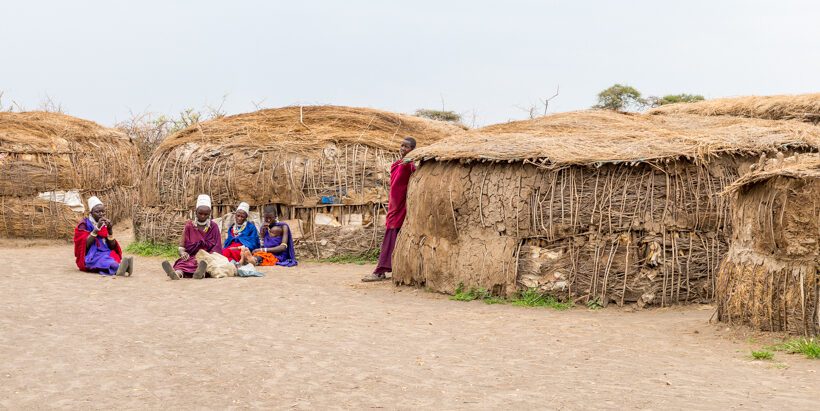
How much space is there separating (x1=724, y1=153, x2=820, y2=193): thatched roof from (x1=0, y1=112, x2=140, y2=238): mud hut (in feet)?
40.8

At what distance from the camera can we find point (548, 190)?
375 inches

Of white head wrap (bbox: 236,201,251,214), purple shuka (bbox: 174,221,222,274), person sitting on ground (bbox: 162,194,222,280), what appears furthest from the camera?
white head wrap (bbox: 236,201,251,214)

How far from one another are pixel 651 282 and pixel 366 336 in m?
3.25

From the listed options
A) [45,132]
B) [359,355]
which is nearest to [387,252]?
[359,355]

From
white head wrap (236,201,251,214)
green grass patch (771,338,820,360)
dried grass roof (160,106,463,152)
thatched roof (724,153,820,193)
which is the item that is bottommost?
green grass patch (771,338,820,360)

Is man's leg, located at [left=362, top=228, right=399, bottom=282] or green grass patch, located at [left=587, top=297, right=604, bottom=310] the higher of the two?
man's leg, located at [left=362, top=228, right=399, bottom=282]

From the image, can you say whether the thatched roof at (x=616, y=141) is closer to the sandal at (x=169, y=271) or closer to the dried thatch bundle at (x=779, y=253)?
the dried thatch bundle at (x=779, y=253)

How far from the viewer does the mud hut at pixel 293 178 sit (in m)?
13.8

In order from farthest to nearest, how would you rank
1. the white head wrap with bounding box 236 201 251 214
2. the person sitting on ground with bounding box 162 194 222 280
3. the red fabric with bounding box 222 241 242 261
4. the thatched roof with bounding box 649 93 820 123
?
the thatched roof with bounding box 649 93 820 123
the white head wrap with bounding box 236 201 251 214
the red fabric with bounding box 222 241 242 261
the person sitting on ground with bounding box 162 194 222 280

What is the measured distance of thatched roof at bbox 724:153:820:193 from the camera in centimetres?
710

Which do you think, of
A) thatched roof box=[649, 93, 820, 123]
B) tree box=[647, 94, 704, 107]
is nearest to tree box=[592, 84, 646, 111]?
tree box=[647, 94, 704, 107]

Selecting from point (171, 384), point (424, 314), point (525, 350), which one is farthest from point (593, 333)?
point (171, 384)

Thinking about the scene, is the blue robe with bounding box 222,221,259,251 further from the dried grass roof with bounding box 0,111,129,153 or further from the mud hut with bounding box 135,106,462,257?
the dried grass roof with bounding box 0,111,129,153

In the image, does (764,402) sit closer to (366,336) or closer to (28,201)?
(366,336)
